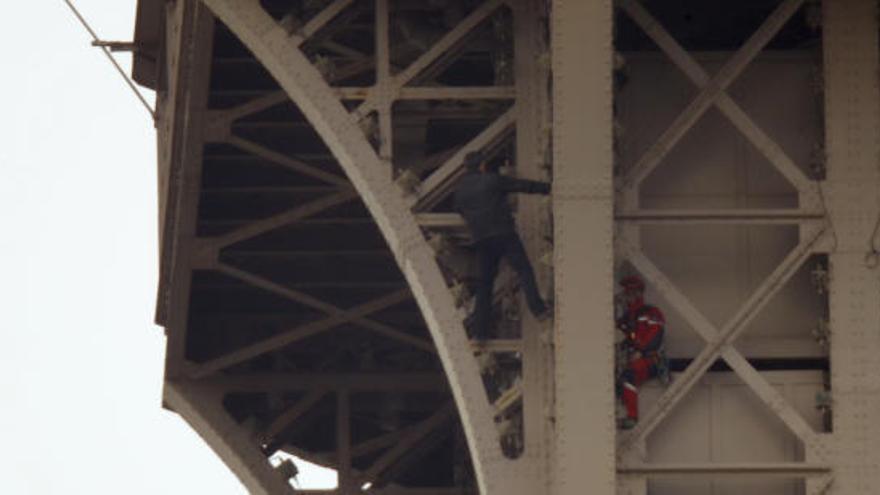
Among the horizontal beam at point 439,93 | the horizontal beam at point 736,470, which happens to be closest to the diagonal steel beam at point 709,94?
the horizontal beam at point 439,93

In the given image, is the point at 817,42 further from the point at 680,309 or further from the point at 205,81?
the point at 205,81

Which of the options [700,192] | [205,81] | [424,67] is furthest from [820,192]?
[205,81]

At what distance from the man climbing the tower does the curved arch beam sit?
1.07 feet

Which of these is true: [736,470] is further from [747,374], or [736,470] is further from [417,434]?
[417,434]

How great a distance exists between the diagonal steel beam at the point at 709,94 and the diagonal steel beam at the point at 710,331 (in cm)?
81

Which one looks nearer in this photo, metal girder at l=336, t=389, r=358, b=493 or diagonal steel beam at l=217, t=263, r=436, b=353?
diagonal steel beam at l=217, t=263, r=436, b=353

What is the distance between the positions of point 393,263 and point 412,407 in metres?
2.39

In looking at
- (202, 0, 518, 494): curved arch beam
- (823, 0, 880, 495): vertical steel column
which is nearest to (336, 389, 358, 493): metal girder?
(202, 0, 518, 494): curved arch beam

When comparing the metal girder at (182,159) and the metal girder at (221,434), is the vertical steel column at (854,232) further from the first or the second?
the metal girder at (221,434)

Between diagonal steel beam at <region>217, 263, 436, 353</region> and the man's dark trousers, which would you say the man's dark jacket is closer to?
the man's dark trousers

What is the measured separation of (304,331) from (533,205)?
36.0 feet

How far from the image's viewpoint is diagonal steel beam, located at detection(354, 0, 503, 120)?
38.2 m

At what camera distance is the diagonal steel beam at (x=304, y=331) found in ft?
159

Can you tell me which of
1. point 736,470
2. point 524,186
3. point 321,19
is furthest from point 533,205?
point 736,470
